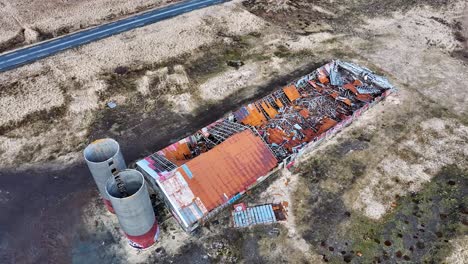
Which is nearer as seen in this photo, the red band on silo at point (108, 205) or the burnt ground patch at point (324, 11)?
the red band on silo at point (108, 205)

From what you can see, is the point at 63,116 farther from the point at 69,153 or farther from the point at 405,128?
the point at 405,128

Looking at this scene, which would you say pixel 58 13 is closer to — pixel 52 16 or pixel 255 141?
pixel 52 16

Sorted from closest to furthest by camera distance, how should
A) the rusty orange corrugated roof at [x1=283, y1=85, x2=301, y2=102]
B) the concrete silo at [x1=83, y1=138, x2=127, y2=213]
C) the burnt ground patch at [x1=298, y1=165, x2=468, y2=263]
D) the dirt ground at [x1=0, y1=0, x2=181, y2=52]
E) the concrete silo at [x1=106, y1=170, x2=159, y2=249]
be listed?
1. the concrete silo at [x1=106, y1=170, x2=159, y2=249]
2. the concrete silo at [x1=83, y1=138, x2=127, y2=213]
3. the burnt ground patch at [x1=298, y1=165, x2=468, y2=263]
4. the rusty orange corrugated roof at [x1=283, y1=85, x2=301, y2=102]
5. the dirt ground at [x1=0, y1=0, x2=181, y2=52]

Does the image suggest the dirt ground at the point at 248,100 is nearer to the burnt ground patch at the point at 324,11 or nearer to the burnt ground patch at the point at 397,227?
the burnt ground patch at the point at 397,227

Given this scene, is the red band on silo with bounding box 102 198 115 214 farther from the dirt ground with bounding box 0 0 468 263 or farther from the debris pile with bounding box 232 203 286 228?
the debris pile with bounding box 232 203 286 228

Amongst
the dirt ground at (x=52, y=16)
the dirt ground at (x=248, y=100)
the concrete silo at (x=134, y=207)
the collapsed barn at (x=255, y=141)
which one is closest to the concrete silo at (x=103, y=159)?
the concrete silo at (x=134, y=207)

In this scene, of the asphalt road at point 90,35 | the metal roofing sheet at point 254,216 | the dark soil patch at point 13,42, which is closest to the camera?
the metal roofing sheet at point 254,216

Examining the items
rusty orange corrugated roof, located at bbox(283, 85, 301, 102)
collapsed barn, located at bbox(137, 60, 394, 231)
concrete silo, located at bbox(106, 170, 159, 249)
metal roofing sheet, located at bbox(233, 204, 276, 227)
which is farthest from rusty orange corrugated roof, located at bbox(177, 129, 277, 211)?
rusty orange corrugated roof, located at bbox(283, 85, 301, 102)
